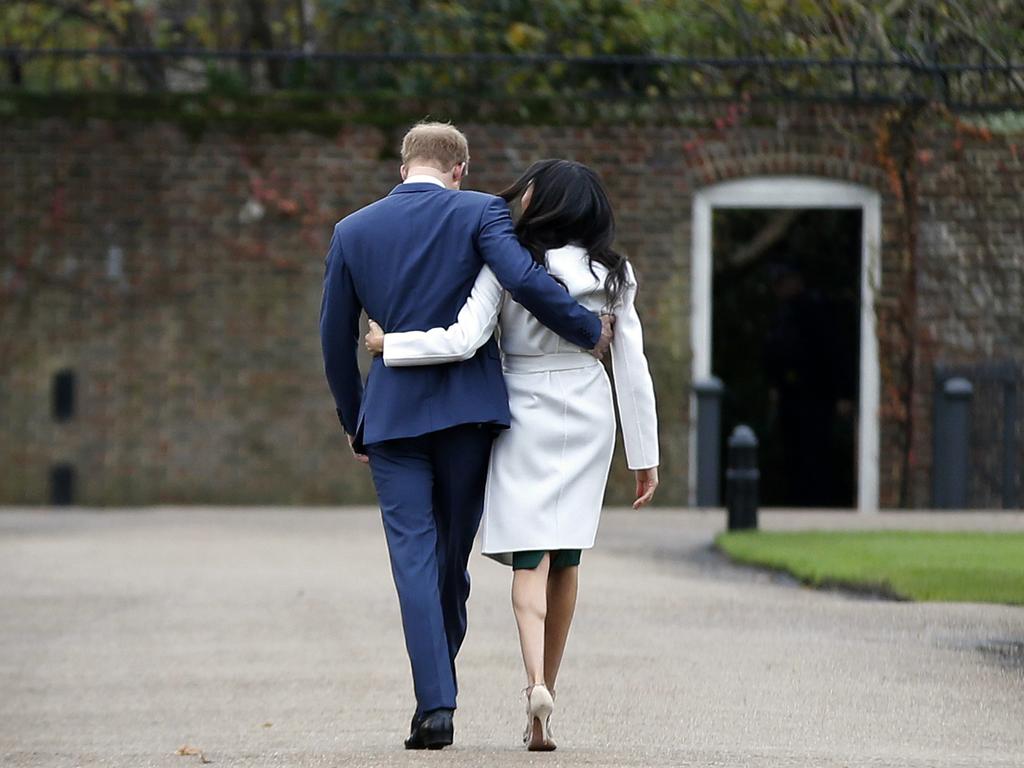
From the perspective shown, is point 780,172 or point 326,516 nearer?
point 326,516

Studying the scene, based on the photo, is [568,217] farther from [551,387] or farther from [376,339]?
[376,339]

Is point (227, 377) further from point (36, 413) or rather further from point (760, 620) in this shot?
point (760, 620)

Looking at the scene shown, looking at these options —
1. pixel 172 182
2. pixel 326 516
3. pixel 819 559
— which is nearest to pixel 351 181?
pixel 172 182

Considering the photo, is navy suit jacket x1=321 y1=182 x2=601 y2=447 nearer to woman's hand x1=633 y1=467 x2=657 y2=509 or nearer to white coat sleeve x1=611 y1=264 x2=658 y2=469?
white coat sleeve x1=611 y1=264 x2=658 y2=469

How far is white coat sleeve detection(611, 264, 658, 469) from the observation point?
19.0 ft

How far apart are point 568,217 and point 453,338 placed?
0.48 metres

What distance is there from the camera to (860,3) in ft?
52.0

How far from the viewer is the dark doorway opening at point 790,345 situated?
17.0 metres

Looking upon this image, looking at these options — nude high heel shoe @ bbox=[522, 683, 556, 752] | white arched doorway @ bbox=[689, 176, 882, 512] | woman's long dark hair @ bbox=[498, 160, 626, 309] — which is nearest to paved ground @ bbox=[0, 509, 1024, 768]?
nude high heel shoe @ bbox=[522, 683, 556, 752]

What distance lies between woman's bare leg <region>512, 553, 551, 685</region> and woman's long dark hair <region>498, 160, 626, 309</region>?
2.55 feet

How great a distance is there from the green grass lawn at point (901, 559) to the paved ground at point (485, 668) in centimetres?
22

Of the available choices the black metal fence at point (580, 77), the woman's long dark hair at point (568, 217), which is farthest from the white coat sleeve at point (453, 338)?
the black metal fence at point (580, 77)

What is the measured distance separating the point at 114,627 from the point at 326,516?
600cm

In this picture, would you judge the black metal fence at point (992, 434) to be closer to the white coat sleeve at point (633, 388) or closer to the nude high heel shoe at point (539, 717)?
the white coat sleeve at point (633, 388)
